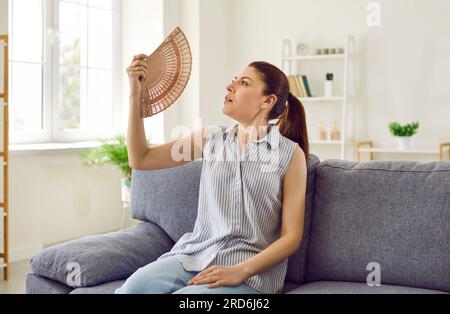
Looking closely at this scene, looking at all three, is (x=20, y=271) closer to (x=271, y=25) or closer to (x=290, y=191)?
(x=290, y=191)

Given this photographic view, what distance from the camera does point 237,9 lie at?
6.01m

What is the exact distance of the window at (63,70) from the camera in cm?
457

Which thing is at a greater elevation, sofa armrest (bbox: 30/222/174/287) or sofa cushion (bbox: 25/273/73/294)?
sofa armrest (bbox: 30/222/174/287)

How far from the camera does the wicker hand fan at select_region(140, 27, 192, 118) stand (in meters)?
1.91

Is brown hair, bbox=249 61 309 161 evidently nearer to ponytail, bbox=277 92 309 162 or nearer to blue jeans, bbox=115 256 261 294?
ponytail, bbox=277 92 309 162

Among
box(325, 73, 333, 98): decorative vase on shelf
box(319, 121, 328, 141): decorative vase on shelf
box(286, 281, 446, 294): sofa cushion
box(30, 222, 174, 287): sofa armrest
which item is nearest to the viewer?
box(286, 281, 446, 294): sofa cushion

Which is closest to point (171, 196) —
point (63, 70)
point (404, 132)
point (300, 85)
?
point (63, 70)

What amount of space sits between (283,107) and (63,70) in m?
3.21

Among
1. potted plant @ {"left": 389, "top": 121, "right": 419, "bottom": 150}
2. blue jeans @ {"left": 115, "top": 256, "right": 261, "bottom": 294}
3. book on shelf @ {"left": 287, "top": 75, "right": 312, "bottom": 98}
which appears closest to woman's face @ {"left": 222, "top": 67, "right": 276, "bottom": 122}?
blue jeans @ {"left": 115, "top": 256, "right": 261, "bottom": 294}

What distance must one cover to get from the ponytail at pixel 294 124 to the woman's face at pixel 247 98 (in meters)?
0.09

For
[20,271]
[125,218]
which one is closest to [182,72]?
[20,271]

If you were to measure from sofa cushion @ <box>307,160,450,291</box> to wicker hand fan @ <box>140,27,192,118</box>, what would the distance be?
0.60m
